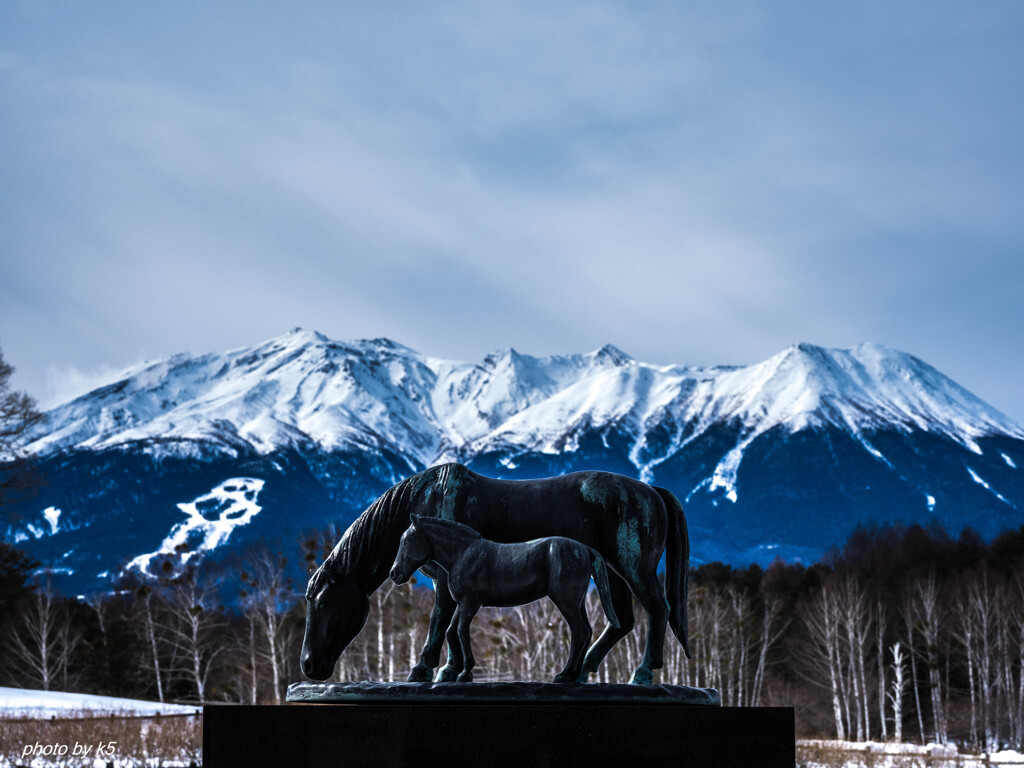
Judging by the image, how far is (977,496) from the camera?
197125 millimetres

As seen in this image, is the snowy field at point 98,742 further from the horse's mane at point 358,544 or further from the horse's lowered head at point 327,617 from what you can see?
the horse's mane at point 358,544

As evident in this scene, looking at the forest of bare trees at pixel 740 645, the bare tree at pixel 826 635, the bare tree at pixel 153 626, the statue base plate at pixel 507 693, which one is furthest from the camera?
the bare tree at pixel 153 626

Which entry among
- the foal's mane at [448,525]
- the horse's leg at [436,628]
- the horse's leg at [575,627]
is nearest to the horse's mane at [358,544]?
the horse's leg at [436,628]

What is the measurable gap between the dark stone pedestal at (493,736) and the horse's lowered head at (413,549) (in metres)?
0.96

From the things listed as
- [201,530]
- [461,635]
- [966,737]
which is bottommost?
[966,737]

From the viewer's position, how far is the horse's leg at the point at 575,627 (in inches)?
302

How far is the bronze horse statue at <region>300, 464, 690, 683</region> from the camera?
8359 millimetres

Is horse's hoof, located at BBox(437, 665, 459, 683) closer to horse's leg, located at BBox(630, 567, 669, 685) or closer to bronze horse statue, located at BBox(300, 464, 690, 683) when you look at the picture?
bronze horse statue, located at BBox(300, 464, 690, 683)

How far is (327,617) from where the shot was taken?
8.52 m

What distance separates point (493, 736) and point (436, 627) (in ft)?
4.02

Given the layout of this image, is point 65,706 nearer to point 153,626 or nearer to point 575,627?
point 153,626

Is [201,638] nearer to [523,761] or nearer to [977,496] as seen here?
[523,761]

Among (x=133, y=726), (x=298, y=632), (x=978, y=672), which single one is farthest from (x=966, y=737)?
(x=133, y=726)

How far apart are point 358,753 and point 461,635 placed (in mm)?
1152
